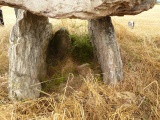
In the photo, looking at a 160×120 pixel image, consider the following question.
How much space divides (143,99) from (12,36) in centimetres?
165

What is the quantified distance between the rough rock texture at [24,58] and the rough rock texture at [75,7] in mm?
646

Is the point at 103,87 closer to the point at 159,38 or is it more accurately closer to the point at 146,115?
the point at 146,115

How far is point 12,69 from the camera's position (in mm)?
4176

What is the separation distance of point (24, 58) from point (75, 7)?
113 centimetres

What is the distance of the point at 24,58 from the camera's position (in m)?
4.19

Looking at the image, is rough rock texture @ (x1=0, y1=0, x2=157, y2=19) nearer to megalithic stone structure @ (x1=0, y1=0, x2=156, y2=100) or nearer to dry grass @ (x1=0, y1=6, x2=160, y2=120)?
megalithic stone structure @ (x1=0, y1=0, x2=156, y2=100)

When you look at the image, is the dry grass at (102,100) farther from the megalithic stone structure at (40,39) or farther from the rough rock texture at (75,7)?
the rough rock texture at (75,7)

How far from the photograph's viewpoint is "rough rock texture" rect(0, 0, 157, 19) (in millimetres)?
3320

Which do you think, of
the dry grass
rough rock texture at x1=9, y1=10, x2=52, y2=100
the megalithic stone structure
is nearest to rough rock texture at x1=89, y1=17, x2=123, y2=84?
the megalithic stone structure

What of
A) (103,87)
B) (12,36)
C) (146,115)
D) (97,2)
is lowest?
(146,115)

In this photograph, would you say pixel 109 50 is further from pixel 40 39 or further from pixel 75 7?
pixel 75 7

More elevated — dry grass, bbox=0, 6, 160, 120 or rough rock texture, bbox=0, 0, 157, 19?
rough rock texture, bbox=0, 0, 157, 19

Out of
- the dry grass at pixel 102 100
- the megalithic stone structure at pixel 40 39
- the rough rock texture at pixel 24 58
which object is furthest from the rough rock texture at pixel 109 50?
the rough rock texture at pixel 24 58

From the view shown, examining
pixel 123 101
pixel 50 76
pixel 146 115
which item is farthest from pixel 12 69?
pixel 146 115
